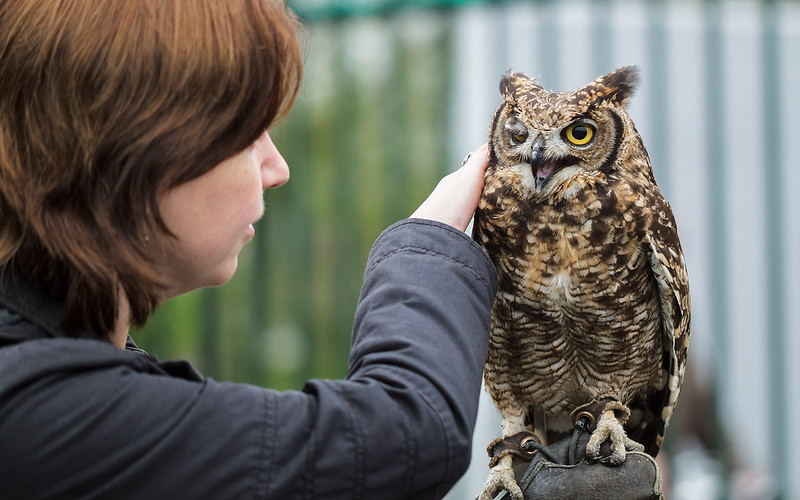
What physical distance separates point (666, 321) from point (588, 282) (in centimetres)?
24

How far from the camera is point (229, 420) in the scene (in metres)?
0.71

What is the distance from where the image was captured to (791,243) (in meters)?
3.24

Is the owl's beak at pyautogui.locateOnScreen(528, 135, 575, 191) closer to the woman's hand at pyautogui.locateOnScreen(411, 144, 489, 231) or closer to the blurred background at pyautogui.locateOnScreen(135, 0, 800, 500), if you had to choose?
the woman's hand at pyautogui.locateOnScreen(411, 144, 489, 231)

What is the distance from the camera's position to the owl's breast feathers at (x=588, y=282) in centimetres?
136

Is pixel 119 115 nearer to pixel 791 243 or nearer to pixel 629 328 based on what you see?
pixel 629 328

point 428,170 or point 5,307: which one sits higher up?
point 5,307

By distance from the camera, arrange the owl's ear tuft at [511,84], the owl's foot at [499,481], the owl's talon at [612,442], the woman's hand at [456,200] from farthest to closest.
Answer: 1. the owl's ear tuft at [511,84]
2. the owl's foot at [499,481]
3. the owl's talon at [612,442]
4. the woman's hand at [456,200]

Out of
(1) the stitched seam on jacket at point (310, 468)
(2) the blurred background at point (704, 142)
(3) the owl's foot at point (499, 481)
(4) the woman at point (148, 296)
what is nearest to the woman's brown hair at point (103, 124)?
(4) the woman at point (148, 296)

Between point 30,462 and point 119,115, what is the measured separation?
311mm

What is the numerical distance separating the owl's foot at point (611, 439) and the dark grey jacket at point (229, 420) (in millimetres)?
533

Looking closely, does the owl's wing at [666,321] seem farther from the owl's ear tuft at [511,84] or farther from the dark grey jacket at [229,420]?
the dark grey jacket at [229,420]

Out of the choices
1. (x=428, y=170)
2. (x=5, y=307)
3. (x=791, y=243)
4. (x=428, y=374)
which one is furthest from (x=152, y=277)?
(x=791, y=243)

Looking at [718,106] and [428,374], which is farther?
[718,106]

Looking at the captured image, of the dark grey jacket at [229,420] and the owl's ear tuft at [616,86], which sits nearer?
the dark grey jacket at [229,420]
